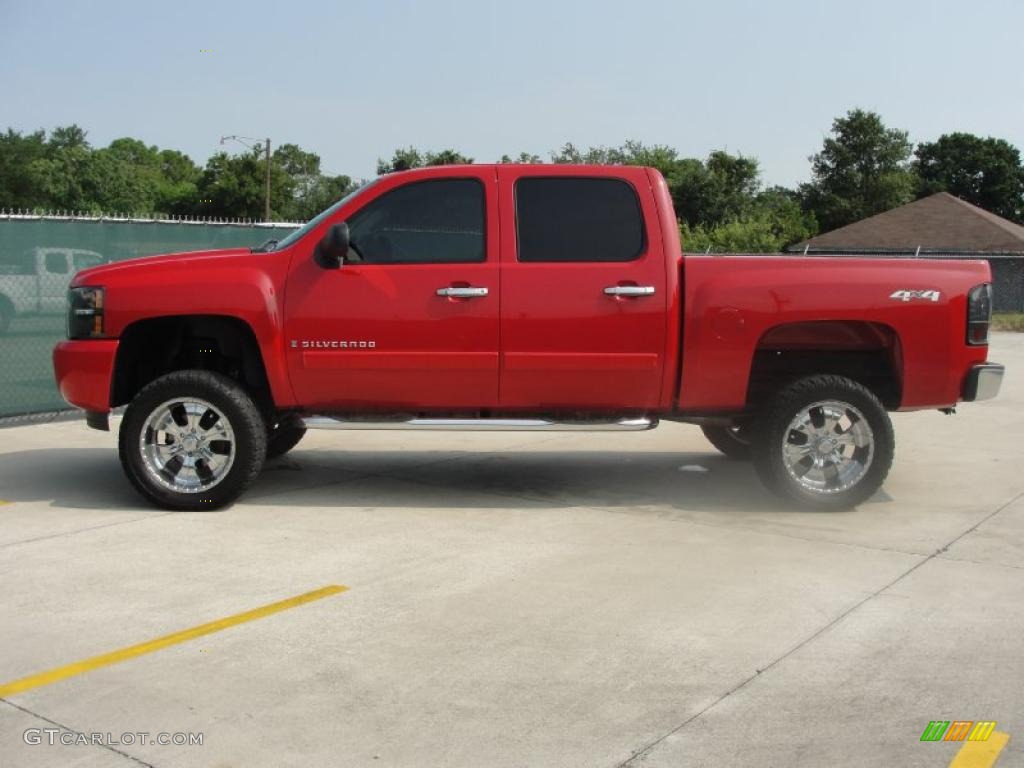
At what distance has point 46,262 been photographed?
1223 cm

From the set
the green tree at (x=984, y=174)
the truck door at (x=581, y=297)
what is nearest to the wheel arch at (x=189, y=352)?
the truck door at (x=581, y=297)

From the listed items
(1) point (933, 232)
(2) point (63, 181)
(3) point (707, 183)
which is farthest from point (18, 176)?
(1) point (933, 232)

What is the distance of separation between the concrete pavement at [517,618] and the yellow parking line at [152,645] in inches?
2.4

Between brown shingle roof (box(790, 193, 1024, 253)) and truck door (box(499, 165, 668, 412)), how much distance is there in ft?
123

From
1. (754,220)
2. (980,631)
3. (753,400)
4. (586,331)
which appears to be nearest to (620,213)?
(586,331)

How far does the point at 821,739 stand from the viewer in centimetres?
389

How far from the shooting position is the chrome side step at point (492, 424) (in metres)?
7.18

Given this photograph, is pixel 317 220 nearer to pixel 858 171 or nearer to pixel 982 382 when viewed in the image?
pixel 982 382

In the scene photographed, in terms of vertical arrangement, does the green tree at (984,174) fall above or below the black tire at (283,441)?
above

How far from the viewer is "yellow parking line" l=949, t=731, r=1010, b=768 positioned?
372cm

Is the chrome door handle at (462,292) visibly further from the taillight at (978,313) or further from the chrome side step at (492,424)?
the taillight at (978,313)

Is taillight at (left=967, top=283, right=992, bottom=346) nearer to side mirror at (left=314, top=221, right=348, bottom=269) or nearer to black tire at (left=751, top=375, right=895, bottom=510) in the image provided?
black tire at (left=751, top=375, right=895, bottom=510)

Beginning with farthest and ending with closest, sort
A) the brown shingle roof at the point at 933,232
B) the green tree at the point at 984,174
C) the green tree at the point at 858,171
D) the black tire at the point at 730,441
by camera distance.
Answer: the green tree at the point at 984,174
the green tree at the point at 858,171
the brown shingle roof at the point at 933,232
the black tire at the point at 730,441

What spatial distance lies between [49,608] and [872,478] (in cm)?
481
